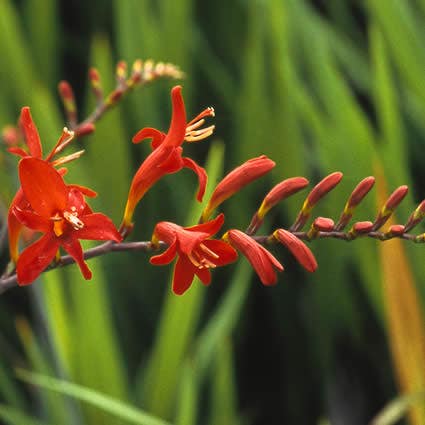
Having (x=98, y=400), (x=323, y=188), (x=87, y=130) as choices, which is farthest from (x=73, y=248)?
(x=98, y=400)

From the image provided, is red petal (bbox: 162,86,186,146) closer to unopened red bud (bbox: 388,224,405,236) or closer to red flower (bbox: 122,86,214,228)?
red flower (bbox: 122,86,214,228)

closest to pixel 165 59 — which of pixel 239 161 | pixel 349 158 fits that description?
pixel 239 161

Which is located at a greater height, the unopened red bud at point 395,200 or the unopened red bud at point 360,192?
the unopened red bud at point 360,192

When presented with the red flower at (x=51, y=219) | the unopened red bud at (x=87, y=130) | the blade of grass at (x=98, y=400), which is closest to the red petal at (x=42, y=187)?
the red flower at (x=51, y=219)

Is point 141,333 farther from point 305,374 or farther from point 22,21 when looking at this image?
point 22,21

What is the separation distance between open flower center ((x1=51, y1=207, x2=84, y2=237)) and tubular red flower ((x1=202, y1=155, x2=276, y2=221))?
13cm

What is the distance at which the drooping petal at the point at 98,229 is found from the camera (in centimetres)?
70

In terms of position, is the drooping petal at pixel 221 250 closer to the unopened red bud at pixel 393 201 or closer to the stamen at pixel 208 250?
the stamen at pixel 208 250

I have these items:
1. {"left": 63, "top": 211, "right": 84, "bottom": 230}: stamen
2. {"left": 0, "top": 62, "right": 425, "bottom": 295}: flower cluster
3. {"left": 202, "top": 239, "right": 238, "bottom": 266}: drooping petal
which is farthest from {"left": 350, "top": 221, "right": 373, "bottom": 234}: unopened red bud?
{"left": 63, "top": 211, "right": 84, "bottom": 230}: stamen

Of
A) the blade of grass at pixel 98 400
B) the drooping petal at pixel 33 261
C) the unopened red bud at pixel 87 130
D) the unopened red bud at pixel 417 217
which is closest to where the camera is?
the drooping petal at pixel 33 261

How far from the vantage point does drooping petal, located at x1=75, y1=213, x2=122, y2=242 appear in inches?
27.5

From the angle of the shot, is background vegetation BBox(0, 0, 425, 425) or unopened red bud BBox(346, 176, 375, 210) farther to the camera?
background vegetation BBox(0, 0, 425, 425)

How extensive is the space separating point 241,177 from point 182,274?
4.4 inches

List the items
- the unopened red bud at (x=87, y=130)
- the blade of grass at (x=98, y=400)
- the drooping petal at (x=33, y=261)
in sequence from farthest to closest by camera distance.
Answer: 1. the blade of grass at (x=98, y=400)
2. the unopened red bud at (x=87, y=130)
3. the drooping petal at (x=33, y=261)
